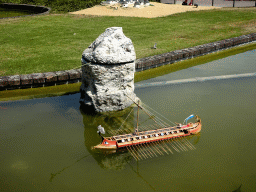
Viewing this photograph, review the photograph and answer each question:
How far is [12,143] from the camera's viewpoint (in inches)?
216

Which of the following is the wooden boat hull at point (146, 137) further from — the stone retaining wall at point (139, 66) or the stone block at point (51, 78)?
the stone block at point (51, 78)

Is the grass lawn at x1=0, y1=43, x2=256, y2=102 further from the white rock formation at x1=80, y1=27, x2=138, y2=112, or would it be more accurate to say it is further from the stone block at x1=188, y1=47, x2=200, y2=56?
the white rock formation at x1=80, y1=27, x2=138, y2=112

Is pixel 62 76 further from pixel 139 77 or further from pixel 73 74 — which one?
pixel 139 77

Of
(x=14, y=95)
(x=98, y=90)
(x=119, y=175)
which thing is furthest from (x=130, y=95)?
(x=14, y=95)

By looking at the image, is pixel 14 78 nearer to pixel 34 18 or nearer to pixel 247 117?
pixel 247 117

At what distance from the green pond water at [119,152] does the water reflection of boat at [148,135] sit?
0.14m

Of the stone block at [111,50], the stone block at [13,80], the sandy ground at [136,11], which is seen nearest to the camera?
the stone block at [111,50]

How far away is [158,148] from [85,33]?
28.3 ft

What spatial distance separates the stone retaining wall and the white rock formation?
1.47 meters

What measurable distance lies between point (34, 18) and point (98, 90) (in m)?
11.4

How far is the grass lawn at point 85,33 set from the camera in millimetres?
9398

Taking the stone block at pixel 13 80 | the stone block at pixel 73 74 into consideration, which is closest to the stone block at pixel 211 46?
the stone block at pixel 73 74

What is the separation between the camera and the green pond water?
451cm

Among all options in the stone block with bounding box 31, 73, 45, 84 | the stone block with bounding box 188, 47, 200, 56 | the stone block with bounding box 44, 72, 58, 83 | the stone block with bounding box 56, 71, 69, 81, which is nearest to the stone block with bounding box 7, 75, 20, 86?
the stone block with bounding box 31, 73, 45, 84
